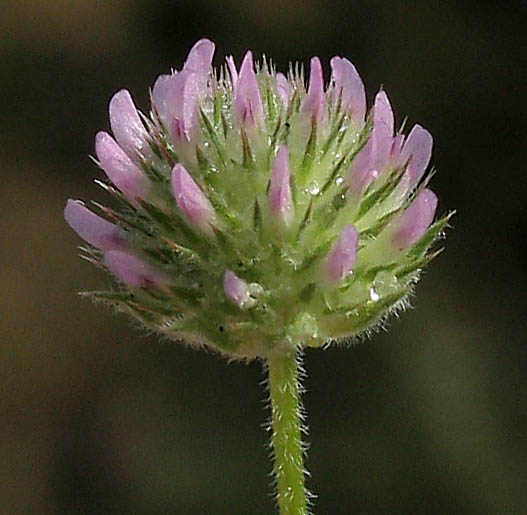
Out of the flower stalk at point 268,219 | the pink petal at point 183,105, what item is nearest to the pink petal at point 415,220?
the flower stalk at point 268,219

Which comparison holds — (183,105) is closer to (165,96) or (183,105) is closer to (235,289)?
(165,96)

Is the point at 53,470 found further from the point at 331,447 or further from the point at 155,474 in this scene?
the point at 331,447

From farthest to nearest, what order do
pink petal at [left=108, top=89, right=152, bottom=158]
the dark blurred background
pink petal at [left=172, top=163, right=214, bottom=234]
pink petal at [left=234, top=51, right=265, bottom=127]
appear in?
the dark blurred background → pink petal at [left=108, top=89, right=152, bottom=158] → pink petal at [left=234, top=51, right=265, bottom=127] → pink petal at [left=172, top=163, right=214, bottom=234]

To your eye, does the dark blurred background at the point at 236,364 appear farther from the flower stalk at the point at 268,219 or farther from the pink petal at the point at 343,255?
the pink petal at the point at 343,255

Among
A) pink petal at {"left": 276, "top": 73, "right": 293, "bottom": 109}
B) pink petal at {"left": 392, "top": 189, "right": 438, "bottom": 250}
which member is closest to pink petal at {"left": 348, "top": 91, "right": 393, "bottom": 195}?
pink petal at {"left": 392, "top": 189, "right": 438, "bottom": 250}

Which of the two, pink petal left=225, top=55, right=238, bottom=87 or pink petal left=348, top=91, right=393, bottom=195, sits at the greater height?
pink petal left=225, top=55, right=238, bottom=87

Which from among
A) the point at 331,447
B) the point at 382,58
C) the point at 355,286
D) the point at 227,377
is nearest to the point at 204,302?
the point at 355,286

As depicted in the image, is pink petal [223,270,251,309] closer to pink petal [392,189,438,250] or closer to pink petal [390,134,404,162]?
pink petal [392,189,438,250]
